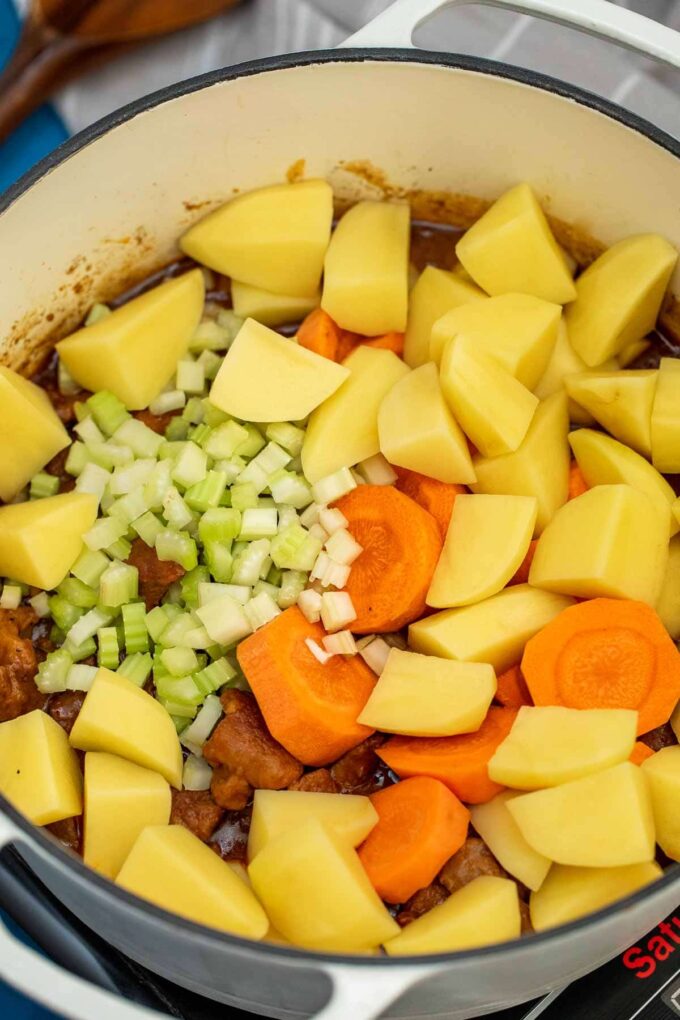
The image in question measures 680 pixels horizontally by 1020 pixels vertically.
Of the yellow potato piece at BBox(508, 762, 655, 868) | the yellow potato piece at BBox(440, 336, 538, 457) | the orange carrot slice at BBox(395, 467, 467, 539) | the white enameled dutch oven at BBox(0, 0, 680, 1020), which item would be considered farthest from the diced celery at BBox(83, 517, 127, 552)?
the yellow potato piece at BBox(508, 762, 655, 868)

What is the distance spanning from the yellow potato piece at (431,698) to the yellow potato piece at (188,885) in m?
0.35

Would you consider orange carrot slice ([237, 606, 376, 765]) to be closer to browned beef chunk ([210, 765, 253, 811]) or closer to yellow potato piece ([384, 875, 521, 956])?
browned beef chunk ([210, 765, 253, 811])

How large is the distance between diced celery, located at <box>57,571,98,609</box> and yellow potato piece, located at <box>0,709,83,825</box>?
248mm

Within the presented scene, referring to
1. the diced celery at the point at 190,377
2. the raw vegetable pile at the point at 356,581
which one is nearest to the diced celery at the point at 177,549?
the raw vegetable pile at the point at 356,581

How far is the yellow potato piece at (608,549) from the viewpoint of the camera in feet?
5.73

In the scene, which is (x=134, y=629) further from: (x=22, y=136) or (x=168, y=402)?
(x=22, y=136)

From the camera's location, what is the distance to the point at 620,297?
1999 millimetres

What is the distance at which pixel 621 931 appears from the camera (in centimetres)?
140

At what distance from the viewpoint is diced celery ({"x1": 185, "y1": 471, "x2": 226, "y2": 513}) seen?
1.96 m

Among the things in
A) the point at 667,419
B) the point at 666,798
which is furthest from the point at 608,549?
the point at 666,798

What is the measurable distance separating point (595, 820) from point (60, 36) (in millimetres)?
2039

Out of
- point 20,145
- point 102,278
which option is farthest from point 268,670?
point 20,145

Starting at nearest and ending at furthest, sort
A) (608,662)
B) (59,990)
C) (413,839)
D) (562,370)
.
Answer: (59,990), (413,839), (608,662), (562,370)

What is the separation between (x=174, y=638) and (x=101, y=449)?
0.42 m
